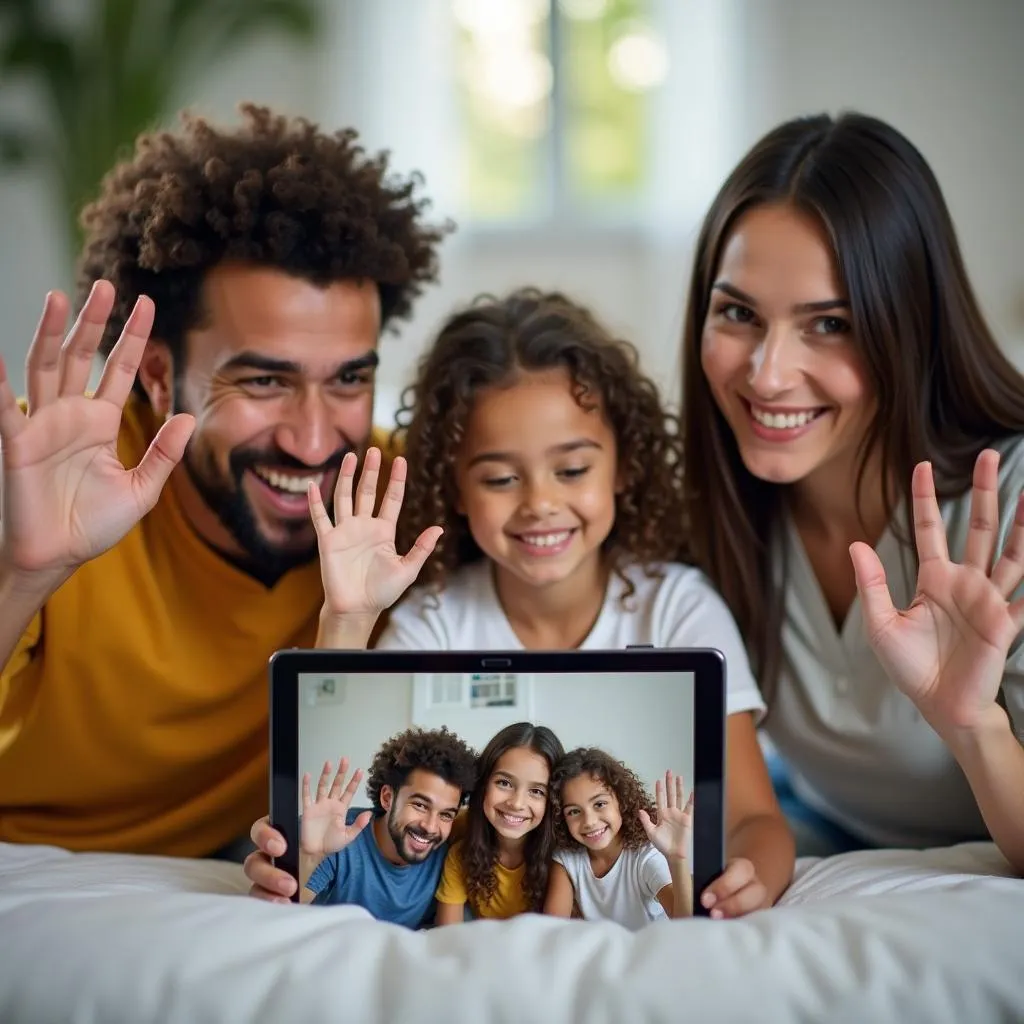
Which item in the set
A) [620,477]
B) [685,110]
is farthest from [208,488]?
[685,110]

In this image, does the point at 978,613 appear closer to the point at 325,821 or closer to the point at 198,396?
the point at 325,821

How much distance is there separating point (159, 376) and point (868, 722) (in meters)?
0.91

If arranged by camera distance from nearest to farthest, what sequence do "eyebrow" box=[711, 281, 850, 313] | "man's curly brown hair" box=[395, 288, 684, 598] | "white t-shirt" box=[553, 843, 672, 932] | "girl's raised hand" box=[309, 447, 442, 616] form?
1. "white t-shirt" box=[553, 843, 672, 932]
2. "girl's raised hand" box=[309, 447, 442, 616]
3. "eyebrow" box=[711, 281, 850, 313]
4. "man's curly brown hair" box=[395, 288, 684, 598]

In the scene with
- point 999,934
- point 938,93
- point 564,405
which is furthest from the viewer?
point 938,93

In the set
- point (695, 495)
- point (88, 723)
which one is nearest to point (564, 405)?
point (695, 495)

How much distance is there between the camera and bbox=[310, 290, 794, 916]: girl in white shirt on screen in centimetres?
133

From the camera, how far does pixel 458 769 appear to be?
3.27 ft

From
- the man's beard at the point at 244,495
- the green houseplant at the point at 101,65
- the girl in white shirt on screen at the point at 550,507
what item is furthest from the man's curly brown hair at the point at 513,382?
the green houseplant at the point at 101,65

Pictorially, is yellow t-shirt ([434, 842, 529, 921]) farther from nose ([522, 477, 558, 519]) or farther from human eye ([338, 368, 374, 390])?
human eye ([338, 368, 374, 390])

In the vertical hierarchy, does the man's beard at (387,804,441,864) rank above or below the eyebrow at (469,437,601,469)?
below

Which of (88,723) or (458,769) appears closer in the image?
(458,769)

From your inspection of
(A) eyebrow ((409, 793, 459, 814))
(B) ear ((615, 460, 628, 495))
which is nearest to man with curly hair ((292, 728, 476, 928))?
(A) eyebrow ((409, 793, 459, 814))

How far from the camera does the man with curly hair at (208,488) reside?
4.35 feet

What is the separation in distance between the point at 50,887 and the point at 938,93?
3.67 metres
